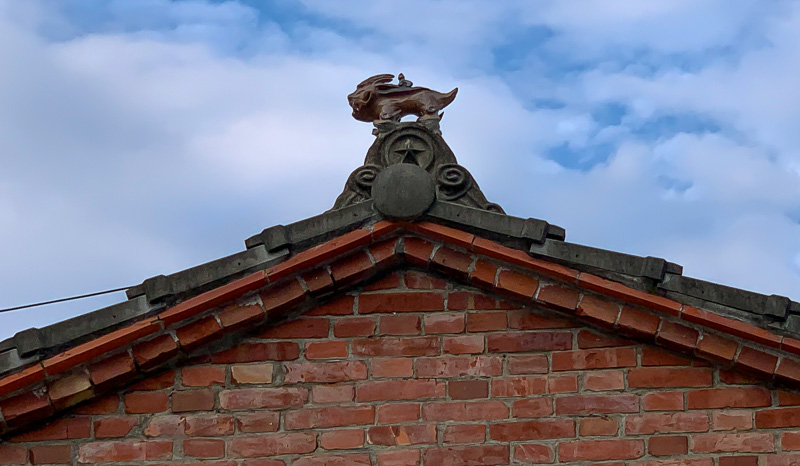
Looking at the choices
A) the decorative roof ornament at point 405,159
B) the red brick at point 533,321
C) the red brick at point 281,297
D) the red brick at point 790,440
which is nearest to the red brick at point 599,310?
the red brick at point 533,321

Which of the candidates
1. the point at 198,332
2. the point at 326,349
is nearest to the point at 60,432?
the point at 198,332

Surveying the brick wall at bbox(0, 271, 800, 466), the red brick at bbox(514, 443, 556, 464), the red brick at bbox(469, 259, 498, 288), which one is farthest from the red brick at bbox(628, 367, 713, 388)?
the red brick at bbox(469, 259, 498, 288)

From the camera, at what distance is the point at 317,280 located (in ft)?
26.3

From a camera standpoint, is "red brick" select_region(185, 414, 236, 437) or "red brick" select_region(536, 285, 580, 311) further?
"red brick" select_region(536, 285, 580, 311)

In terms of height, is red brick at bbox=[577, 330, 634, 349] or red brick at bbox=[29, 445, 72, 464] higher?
red brick at bbox=[577, 330, 634, 349]

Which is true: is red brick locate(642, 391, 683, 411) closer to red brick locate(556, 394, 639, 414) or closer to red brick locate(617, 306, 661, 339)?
red brick locate(556, 394, 639, 414)

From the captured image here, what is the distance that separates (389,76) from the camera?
916 centimetres

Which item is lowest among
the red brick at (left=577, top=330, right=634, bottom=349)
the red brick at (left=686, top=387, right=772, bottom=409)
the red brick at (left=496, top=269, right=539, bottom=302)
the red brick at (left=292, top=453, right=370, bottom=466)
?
the red brick at (left=292, top=453, right=370, bottom=466)

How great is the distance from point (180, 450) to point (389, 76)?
3106 millimetres

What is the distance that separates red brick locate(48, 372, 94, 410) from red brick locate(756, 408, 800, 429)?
13.4 feet

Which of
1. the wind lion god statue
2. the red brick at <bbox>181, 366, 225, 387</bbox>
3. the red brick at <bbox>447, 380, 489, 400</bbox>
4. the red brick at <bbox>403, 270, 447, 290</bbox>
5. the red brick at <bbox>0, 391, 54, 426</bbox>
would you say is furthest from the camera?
the wind lion god statue

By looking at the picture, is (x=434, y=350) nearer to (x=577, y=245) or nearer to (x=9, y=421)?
(x=577, y=245)

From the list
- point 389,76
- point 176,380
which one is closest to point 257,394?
point 176,380

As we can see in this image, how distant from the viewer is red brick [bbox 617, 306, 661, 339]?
25.6 ft
